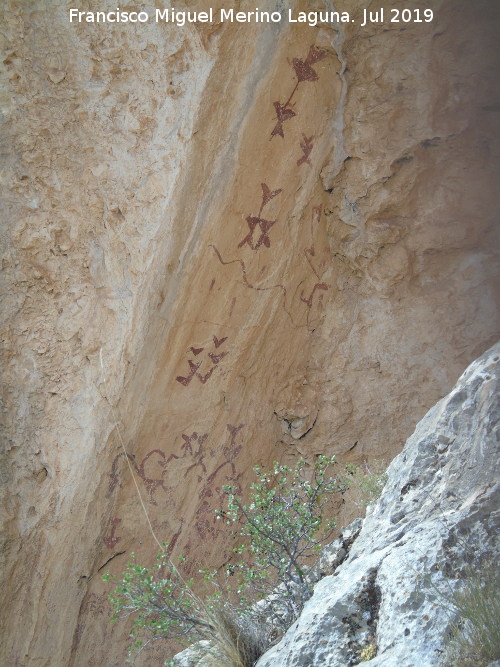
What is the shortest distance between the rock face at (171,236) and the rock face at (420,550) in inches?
80.8

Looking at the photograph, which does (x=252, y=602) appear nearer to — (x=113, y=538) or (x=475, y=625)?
(x=113, y=538)

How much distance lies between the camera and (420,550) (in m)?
2.30

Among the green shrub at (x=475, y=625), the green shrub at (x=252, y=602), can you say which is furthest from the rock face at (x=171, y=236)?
the green shrub at (x=475, y=625)

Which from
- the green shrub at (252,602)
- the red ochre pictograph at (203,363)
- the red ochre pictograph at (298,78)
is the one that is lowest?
the green shrub at (252,602)

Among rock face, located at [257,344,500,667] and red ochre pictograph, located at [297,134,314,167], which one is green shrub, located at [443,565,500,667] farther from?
red ochre pictograph, located at [297,134,314,167]

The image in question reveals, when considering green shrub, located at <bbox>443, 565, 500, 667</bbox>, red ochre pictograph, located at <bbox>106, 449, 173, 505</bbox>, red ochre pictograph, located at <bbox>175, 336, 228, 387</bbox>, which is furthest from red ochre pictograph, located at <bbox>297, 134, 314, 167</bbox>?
green shrub, located at <bbox>443, 565, 500, 667</bbox>

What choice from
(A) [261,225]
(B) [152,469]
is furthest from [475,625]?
(A) [261,225]

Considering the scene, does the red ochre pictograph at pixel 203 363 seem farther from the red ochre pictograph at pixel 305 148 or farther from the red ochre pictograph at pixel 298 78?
the red ochre pictograph at pixel 298 78

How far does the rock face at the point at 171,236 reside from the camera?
14.5ft

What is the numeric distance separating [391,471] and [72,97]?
3.13m

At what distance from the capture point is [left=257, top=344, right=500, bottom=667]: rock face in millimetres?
2143

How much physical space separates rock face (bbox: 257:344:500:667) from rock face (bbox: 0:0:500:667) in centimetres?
205

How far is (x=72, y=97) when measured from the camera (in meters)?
4.57

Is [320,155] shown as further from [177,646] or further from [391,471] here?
[177,646]
